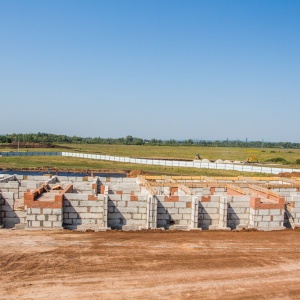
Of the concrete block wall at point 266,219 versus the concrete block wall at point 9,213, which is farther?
the concrete block wall at point 266,219

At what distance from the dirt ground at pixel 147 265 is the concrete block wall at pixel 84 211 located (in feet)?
2.39

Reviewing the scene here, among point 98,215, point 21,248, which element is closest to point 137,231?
point 98,215

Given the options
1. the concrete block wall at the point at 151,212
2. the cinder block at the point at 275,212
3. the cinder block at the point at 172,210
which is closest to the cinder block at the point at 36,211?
the concrete block wall at the point at 151,212

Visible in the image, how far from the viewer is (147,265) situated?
1010 centimetres

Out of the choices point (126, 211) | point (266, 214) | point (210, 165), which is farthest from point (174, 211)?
point (210, 165)

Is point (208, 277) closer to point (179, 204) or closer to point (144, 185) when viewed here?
point (179, 204)

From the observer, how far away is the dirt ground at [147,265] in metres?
8.57

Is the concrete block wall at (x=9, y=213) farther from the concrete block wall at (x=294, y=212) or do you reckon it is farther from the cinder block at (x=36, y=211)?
the concrete block wall at (x=294, y=212)

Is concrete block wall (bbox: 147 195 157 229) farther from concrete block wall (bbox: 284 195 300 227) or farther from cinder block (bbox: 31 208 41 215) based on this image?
concrete block wall (bbox: 284 195 300 227)

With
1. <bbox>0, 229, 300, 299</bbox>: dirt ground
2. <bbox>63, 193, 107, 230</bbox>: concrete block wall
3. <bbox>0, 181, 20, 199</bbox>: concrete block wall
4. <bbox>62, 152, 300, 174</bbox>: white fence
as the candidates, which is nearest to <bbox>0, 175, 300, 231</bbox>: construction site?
<bbox>63, 193, 107, 230</bbox>: concrete block wall

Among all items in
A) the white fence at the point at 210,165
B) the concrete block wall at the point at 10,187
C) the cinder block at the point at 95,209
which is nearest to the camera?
the cinder block at the point at 95,209

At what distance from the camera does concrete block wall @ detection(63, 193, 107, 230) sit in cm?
1386

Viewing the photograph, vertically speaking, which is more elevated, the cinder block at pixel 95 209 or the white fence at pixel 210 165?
the cinder block at pixel 95 209

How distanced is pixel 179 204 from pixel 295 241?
4536 millimetres
